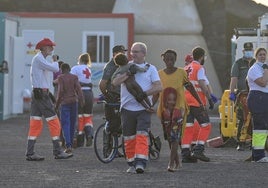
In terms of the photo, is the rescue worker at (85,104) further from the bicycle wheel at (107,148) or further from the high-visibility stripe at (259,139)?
the high-visibility stripe at (259,139)

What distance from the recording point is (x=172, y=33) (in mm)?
32438

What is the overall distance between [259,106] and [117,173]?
268 centimetres

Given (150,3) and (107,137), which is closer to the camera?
(107,137)

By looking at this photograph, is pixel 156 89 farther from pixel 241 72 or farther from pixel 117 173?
pixel 241 72

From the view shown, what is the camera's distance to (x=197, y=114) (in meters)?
13.3

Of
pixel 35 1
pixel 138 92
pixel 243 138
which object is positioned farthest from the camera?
pixel 35 1

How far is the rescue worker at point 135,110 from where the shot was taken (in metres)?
11.5

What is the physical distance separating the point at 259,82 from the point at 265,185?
298 centimetres

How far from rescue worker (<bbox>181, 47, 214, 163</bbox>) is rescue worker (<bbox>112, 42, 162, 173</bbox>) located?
1.62m

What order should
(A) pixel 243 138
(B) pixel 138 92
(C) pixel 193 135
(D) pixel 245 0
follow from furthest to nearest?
(D) pixel 245 0
(A) pixel 243 138
(C) pixel 193 135
(B) pixel 138 92

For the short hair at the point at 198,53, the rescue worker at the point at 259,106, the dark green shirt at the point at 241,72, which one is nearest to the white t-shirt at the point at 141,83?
the short hair at the point at 198,53

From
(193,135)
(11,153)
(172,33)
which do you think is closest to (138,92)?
(193,135)

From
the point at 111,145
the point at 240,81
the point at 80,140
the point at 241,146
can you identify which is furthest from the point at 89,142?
the point at 111,145

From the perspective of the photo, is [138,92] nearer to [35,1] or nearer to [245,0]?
[35,1]
